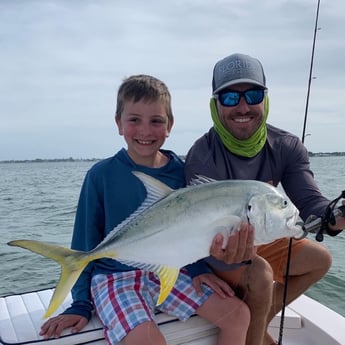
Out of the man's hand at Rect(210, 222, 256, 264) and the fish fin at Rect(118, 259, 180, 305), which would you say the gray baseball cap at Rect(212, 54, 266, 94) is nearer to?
the man's hand at Rect(210, 222, 256, 264)

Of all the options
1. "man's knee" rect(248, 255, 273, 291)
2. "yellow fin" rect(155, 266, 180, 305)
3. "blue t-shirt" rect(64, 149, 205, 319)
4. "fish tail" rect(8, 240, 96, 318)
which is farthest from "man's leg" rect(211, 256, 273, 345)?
"fish tail" rect(8, 240, 96, 318)

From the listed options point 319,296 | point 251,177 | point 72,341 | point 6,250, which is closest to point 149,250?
point 72,341

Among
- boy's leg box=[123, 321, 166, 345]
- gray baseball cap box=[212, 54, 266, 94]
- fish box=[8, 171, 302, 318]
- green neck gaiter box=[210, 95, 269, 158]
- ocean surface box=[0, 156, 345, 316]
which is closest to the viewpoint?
fish box=[8, 171, 302, 318]

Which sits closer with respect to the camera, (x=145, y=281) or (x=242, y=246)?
(x=242, y=246)

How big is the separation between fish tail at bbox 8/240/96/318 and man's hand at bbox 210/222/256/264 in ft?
1.89

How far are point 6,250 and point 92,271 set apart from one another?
596 cm

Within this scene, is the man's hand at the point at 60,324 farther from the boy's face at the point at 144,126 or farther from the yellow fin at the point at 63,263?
the boy's face at the point at 144,126

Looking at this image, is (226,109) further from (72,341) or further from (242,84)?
(72,341)

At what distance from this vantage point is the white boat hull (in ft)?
7.62

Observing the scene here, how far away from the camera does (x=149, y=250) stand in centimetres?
202

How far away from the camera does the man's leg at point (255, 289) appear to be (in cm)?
237

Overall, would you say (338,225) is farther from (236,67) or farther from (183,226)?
(236,67)

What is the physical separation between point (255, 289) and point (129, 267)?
0.69 m

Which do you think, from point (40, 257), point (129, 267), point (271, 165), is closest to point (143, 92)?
→ point (271, 165)
